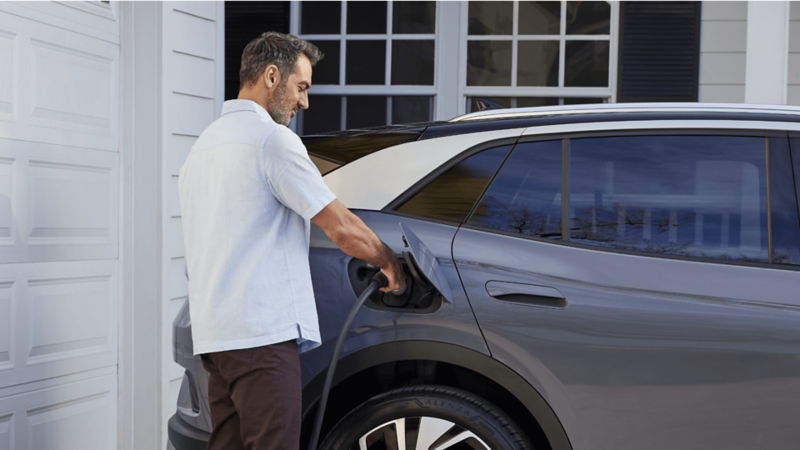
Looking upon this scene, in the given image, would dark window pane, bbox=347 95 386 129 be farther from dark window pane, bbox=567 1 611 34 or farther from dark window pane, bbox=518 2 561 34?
dark window pane, bbox=567 1 611 34

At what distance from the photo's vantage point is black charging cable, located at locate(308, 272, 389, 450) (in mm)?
2045

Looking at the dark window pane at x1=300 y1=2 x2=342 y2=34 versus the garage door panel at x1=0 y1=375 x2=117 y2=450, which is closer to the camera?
the garage door panel at x1=0 y1=375 x2=117 y2=450

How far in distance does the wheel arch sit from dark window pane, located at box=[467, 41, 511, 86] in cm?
370

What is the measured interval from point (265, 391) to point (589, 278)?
103 cm

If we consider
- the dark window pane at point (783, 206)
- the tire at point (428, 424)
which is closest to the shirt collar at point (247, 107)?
the tire at point (428, 424)

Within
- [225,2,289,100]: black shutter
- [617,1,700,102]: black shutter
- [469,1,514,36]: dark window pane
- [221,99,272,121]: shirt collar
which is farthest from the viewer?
[469,1,514,36]: dark window pane

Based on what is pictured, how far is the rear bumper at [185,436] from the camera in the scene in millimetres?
2217

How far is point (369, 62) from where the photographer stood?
18.3 feet

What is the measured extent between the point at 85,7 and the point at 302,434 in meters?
2.71

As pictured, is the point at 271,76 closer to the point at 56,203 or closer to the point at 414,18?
the point at 56,203

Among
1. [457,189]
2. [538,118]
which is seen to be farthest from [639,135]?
[457,189]

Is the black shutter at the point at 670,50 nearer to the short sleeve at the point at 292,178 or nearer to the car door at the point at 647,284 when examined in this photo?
the car door at the point at 647,284

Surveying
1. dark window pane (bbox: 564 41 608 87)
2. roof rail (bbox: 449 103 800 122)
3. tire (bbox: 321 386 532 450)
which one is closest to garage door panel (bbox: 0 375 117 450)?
tire (bbox: 321 386 532 450)

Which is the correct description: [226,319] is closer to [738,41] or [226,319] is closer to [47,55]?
[47,55]
